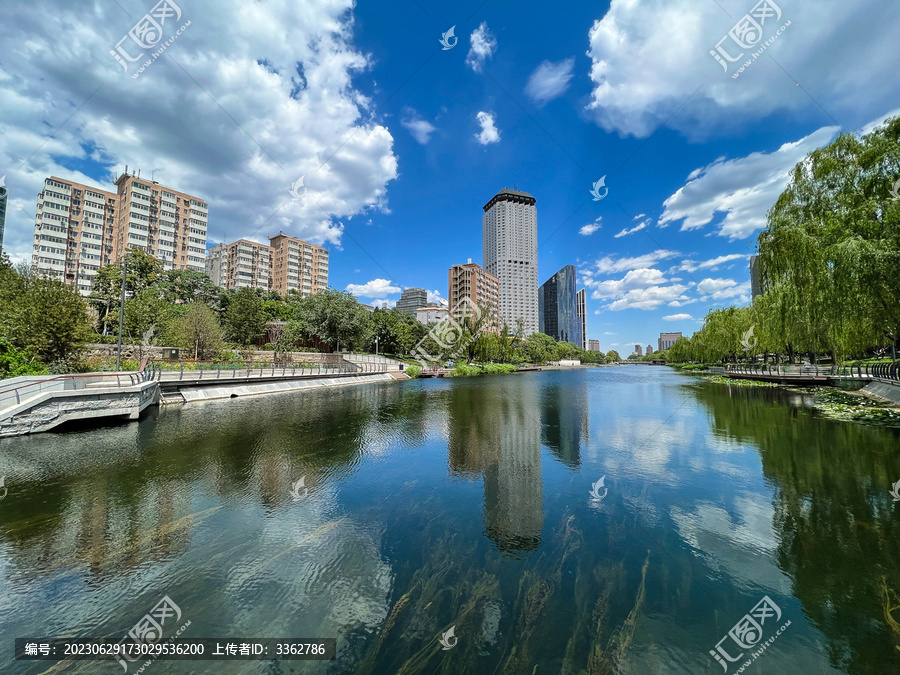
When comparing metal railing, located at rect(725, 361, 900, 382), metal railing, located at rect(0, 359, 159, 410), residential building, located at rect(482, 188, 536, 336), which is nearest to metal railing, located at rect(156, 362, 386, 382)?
metal railing, located at rect(0, 359, 159, 410)

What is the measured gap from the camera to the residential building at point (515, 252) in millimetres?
153250

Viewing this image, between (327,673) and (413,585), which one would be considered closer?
(327,673)

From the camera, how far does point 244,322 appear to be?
176ft

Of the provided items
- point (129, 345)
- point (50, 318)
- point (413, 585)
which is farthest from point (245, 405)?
point (129, 345)

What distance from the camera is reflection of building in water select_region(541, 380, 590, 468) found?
12469 mm

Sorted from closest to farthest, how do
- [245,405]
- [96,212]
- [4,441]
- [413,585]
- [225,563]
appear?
[413,585]
[225,563]
[4,441]
[245,405]
[96,212]

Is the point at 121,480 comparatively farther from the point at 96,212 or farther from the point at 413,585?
the point at 96,212

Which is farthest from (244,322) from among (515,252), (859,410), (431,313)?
(515,252)

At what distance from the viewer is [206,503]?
25.5 ft

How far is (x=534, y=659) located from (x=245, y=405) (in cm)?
2331

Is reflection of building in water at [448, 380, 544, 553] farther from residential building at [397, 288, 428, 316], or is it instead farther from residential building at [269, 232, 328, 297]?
residential building at [397, 288, 428, 316]

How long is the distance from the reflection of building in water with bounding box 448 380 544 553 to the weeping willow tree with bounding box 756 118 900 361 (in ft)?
45.4

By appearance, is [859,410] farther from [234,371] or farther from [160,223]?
[160,223]

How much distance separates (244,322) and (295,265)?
57.2 meters
